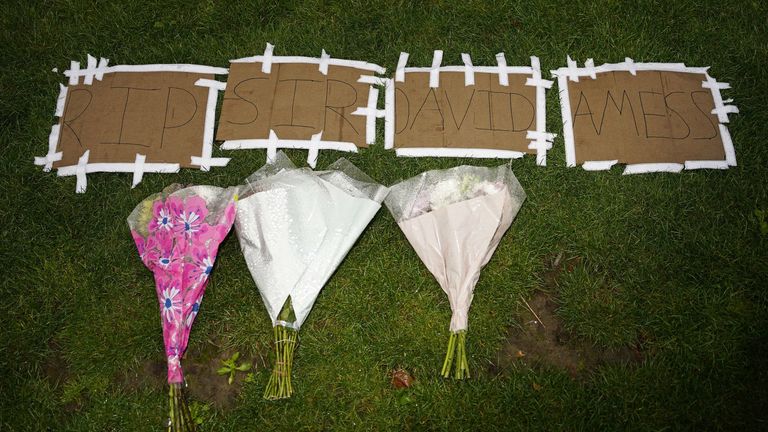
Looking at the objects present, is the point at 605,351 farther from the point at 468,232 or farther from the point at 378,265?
the point at 378,265

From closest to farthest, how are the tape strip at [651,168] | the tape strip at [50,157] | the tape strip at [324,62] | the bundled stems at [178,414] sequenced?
the bundled stems at [178,414], the tape strip at [651,168], the tape strip at [50,157], the tape strip at [324,62]

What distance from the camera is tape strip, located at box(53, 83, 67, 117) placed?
9.82ft

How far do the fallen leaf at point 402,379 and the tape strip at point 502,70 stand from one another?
1.54 meters

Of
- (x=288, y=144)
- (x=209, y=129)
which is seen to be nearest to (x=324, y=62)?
(x=288, y=144)

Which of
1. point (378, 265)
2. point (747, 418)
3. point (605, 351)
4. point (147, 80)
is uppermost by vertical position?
point (147, 80)

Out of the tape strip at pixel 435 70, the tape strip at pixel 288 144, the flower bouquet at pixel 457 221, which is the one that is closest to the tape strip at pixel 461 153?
the flower bouquet at pixel 457 221

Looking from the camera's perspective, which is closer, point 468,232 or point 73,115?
point 468,232

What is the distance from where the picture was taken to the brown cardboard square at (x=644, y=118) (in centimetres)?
282

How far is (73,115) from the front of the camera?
2979 millimetres

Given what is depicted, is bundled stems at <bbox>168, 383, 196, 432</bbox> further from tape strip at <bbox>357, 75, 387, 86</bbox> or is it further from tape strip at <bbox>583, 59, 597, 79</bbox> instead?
tape strip at <bbox>583, 59, 597, 79</bbox>

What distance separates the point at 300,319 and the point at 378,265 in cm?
43

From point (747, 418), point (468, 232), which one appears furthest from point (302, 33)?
point (747, 418)

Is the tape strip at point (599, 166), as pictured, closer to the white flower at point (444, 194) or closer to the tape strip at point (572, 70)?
the tape strip at point (572, 70)

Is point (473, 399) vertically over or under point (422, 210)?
under
